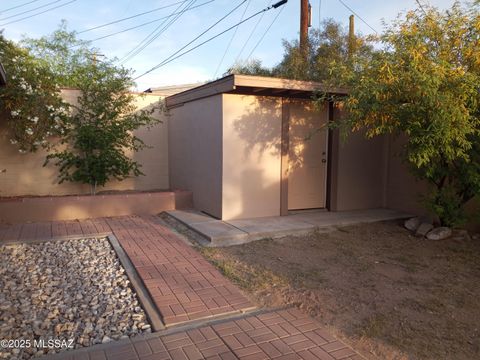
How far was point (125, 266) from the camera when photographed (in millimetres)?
4371

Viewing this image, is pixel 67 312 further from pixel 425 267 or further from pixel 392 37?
pixel 392 37

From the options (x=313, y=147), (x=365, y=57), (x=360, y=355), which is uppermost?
(x=365, y=57)

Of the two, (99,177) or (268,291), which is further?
(99,177)

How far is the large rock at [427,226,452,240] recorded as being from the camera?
5711 mm

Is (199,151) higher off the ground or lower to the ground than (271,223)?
higher

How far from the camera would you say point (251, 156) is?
6570 millimetres

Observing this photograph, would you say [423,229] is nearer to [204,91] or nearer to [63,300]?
[204,91]

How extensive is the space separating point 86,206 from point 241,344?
16.7 feet

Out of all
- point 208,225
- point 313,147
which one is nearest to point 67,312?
point 208,225

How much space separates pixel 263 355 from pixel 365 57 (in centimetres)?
436

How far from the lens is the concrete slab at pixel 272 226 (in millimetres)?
5695

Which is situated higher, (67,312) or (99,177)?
(99,177)

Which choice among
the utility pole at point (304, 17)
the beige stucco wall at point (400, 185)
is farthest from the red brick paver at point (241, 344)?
the utility pole at point (304, 17)

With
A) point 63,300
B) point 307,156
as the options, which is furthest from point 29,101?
point 307,156
